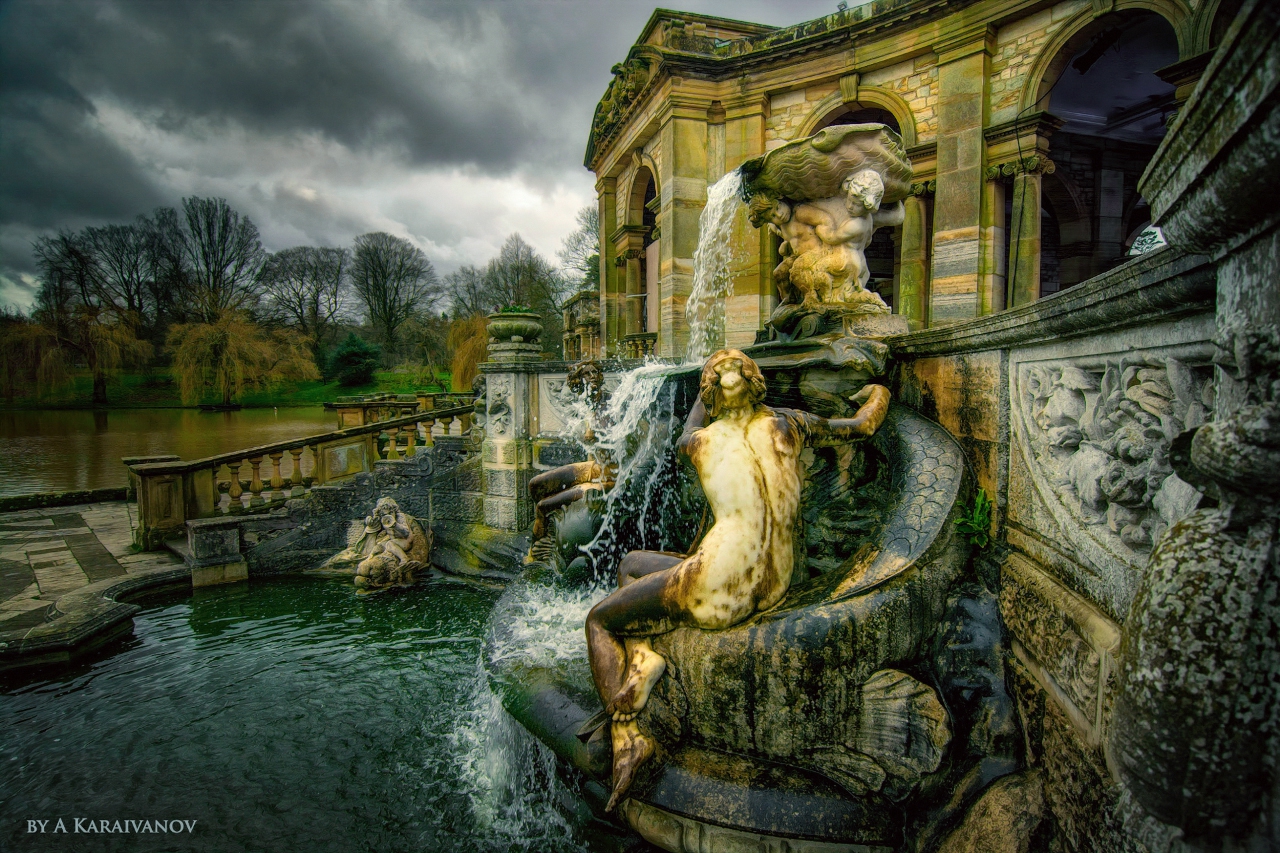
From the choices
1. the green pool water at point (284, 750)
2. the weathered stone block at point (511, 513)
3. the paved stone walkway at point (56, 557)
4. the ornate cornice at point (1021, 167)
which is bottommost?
the green pool water at point (284, 750)

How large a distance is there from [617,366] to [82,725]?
5454mm

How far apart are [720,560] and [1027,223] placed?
1021 centimetres

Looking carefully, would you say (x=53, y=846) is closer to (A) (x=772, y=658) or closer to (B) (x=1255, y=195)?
(A) (x=772, y=658)

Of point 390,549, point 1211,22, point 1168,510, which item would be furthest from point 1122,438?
point 1211,22

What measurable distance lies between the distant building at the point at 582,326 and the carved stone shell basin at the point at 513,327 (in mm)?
8874

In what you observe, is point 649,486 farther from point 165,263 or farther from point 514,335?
point 165,263

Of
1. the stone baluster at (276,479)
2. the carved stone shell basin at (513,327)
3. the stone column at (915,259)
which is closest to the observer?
the carved stone shell basin at (513,327)

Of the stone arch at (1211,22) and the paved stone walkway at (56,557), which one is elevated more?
the stone arch at (1211,22)

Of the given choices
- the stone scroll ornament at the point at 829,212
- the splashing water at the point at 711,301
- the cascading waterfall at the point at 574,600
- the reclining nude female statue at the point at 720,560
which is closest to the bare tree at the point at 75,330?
the splashing water at the point at 711,301

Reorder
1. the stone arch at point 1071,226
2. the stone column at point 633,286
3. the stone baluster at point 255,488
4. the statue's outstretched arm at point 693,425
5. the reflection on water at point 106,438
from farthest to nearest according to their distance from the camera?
the stone column at point 633,286 < the stone arch at point 1071,226 < the reflection on water at point 106,438 < the stone baluster at point 255,488 < the statue's outstretched arm at point 693,425

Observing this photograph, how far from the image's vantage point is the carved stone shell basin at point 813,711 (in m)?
2.34

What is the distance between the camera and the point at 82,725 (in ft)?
14.0

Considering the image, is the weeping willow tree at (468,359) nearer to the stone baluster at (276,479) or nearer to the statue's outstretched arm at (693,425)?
the stone baluster at (276,479)

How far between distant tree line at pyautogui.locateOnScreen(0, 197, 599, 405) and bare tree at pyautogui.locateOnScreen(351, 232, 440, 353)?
0.07 meters
